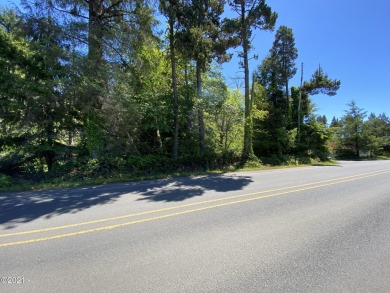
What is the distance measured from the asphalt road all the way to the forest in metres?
6.95

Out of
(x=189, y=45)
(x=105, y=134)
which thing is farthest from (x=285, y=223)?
(x=189, y=45)

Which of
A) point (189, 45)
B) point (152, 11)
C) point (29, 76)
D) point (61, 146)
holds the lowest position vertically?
point (61, 146)

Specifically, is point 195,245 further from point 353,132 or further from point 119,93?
point 353,132

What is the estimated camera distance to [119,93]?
1441cm

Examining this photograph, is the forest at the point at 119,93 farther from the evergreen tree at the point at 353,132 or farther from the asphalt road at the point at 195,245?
the evergreen tree at the point at 353,132

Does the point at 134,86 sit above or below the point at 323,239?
above

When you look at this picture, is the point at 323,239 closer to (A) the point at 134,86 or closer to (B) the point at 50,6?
(A) the point at 134,86

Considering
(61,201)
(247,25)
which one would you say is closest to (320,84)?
(247,25)

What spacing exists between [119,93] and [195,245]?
12476mm

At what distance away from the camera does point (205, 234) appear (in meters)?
4.36

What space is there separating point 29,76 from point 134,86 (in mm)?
6024

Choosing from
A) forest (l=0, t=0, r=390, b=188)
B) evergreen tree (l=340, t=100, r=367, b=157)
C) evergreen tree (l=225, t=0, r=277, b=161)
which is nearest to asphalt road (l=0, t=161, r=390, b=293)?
Result: forest (l=0, t=0, r=390, b=188)

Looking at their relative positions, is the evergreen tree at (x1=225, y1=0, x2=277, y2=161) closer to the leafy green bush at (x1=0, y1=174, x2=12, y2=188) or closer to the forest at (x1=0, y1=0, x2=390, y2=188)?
the forest at (x1=0, y1=0, x2=390, y2=188)

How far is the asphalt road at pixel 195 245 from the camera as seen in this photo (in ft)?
9.45
